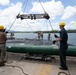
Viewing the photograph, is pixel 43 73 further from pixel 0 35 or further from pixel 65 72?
pixel 0 35

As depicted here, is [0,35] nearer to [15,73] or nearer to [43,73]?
[15,73]

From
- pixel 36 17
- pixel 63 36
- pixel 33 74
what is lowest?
pixel 33 74

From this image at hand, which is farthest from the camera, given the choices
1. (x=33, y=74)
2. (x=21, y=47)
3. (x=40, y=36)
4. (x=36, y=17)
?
(x=40, y=36)

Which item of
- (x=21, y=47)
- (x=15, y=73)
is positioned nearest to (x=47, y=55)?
(x=21, y=47)

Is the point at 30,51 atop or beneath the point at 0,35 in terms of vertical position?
beneath

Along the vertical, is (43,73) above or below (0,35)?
below

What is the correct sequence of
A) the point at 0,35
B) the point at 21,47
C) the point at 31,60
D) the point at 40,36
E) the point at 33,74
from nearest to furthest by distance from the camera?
1. the point at 33,74
2. the point at 0,35
3. the point at 31,60
4. the point at 21,47
5. the point at 40,36

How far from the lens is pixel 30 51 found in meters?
9.96

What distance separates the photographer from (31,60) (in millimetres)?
9617

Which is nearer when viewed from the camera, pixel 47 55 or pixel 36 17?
pixel 47 55

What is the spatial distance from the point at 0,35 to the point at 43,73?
262 cm

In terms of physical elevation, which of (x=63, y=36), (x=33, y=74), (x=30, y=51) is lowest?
(x=33, y=74)

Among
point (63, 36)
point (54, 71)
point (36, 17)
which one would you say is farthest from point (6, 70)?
point (36, 17)

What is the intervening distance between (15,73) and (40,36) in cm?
1338
